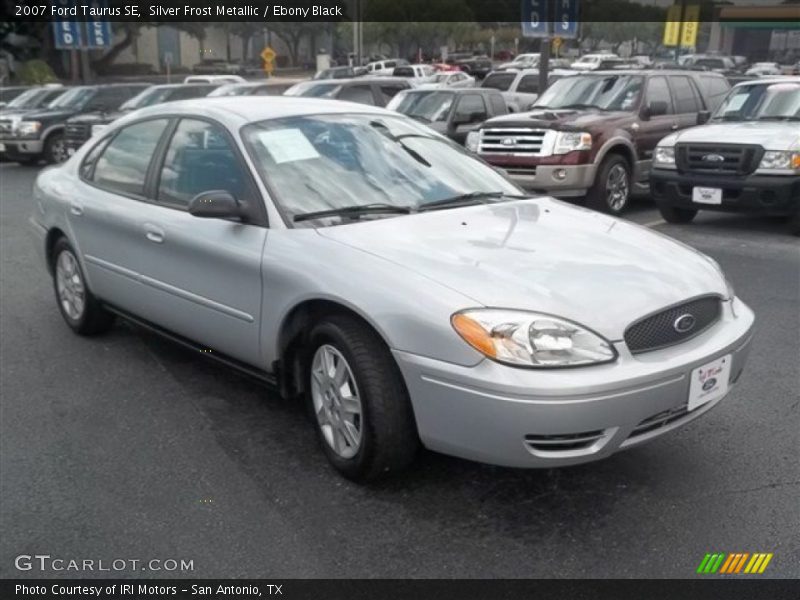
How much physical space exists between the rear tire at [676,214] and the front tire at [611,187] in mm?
700

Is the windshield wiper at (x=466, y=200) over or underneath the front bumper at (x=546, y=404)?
over

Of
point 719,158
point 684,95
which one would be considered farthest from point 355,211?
point 684,95

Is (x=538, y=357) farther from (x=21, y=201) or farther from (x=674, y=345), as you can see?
(x=21, y=201)

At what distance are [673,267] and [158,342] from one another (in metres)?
3.37

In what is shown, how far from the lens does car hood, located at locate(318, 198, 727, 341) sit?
10.2ft

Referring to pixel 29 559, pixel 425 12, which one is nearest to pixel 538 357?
pixel 29 559

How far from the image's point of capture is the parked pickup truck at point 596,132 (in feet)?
32.0

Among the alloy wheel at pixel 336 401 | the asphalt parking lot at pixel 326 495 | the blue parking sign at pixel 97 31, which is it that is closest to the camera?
the asphalt parking lot at pixel 326 495

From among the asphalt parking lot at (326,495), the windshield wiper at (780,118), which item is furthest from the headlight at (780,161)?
the asphalt parking lot at (326,495)

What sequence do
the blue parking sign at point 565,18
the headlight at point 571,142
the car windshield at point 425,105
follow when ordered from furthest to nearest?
the blue parking sign at point 565,18 → the car windshield at point 425,105 → the headlight at point 571,142

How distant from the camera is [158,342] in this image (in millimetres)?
5461

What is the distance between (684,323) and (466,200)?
1351 millimetres

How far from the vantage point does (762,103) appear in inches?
372

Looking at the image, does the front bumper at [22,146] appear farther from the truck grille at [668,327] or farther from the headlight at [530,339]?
the truck grille at [668,327]
